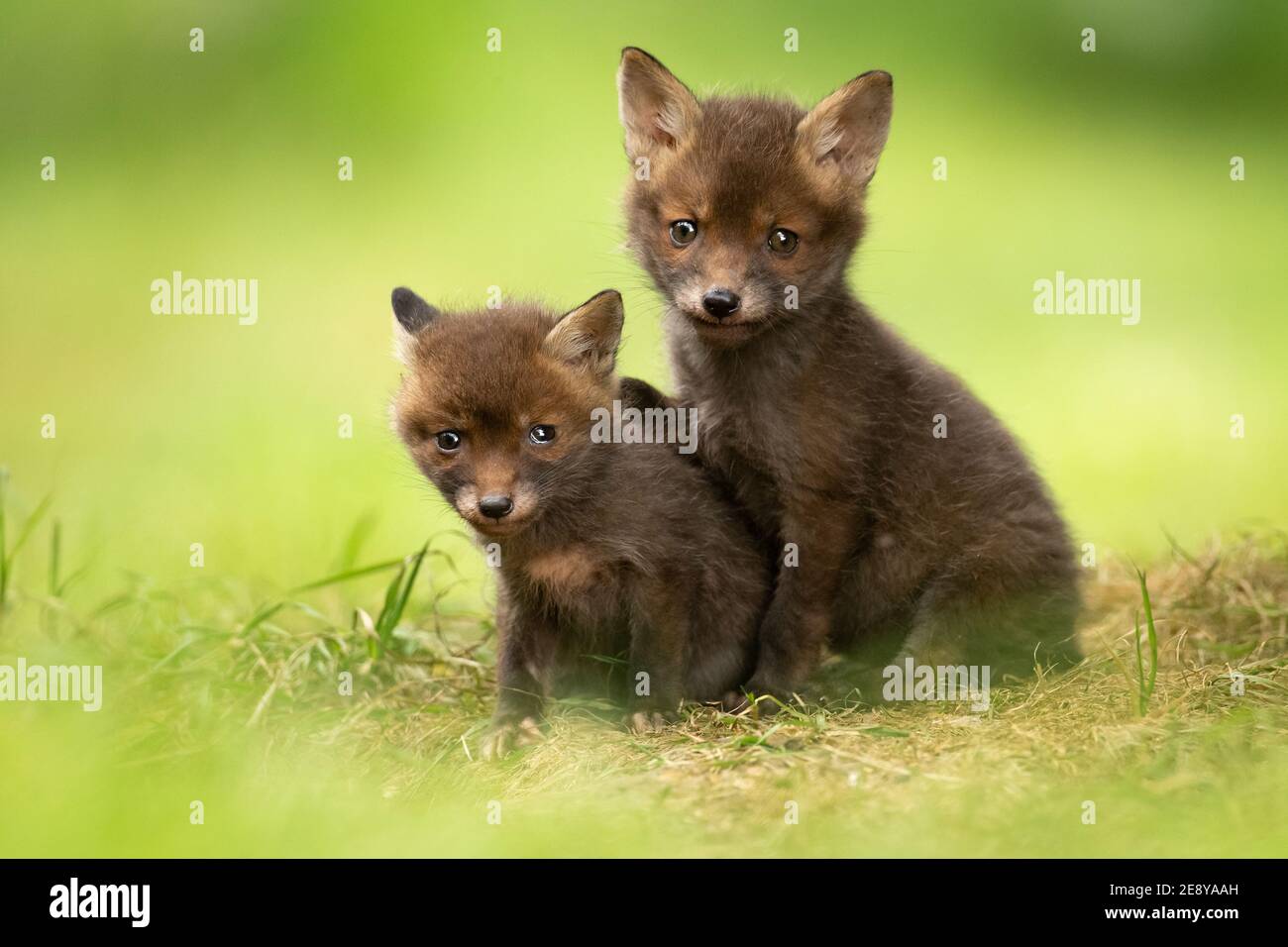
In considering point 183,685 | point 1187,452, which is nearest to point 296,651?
point 183,685

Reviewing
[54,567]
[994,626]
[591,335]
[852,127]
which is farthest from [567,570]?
[54,567]

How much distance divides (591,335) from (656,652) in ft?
4.75

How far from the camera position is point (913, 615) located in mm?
7188

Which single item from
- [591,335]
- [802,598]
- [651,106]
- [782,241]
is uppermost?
[651,106]

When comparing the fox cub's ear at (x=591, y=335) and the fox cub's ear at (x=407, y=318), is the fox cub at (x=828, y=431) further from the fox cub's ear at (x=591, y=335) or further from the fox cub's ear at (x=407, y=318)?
the fox cub's ear at (x=407, y=318)

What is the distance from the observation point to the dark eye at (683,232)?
22.2ft

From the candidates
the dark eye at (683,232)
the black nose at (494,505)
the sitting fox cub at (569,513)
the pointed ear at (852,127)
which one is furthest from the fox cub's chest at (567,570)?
the pointed ear at (852,127)

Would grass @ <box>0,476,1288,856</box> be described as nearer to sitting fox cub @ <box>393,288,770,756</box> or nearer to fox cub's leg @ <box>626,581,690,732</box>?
fox cub's leg @ <box>626,581,690,732</box>

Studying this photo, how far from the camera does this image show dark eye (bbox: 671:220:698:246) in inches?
266

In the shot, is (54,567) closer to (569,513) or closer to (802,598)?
(569,513)

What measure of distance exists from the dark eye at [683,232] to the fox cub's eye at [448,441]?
139 cm

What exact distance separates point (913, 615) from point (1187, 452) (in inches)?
235

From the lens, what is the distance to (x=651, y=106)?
282 inches

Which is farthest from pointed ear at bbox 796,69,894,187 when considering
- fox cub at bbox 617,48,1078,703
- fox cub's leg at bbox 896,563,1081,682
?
fox cub's leg at bbox 896,563,1081,682
